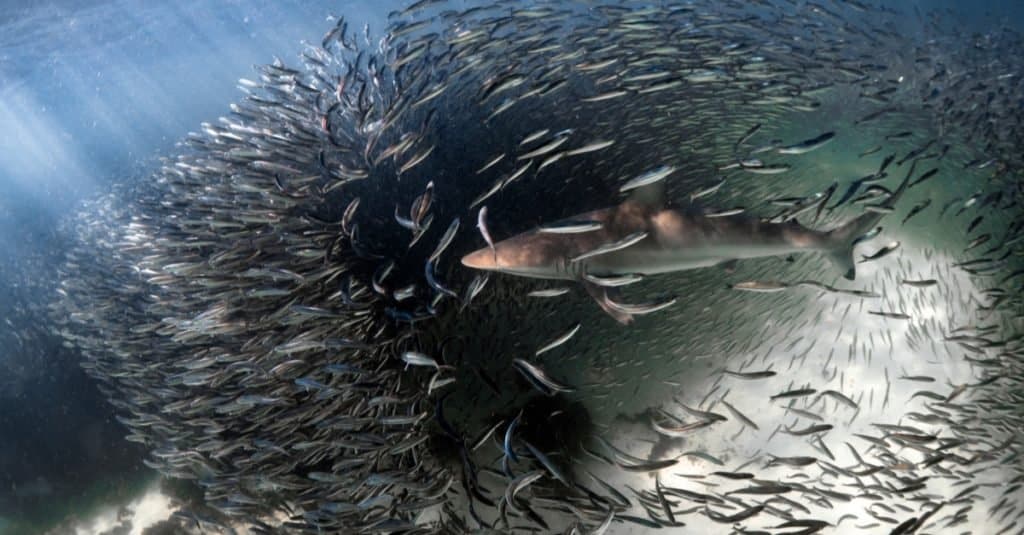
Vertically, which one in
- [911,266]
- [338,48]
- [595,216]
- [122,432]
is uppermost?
[338,48]

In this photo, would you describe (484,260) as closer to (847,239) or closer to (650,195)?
(650,195)

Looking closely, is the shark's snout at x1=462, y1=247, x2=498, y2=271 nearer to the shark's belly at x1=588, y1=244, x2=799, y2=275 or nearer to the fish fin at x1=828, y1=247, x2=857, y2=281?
the shark's belly at x1=588, y1=244, x2=799, y2=275

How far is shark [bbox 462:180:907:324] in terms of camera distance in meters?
3.57

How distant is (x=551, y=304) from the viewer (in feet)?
18.2

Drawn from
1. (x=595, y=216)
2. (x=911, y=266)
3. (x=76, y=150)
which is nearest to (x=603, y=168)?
(x=595, y=216)

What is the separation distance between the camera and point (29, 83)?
45.9 meters

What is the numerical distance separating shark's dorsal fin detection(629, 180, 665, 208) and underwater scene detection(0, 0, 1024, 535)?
2cm

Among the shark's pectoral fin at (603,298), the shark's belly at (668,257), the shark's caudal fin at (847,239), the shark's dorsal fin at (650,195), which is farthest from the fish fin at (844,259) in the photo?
the shark's pectoral fin at (603,298)

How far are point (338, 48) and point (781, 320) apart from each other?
7.50 meters

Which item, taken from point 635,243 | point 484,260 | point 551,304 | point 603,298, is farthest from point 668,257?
point 551,304

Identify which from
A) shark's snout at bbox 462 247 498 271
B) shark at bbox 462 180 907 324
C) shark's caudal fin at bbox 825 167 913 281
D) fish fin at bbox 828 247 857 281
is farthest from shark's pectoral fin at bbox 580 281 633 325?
fish fin at bbox 828 247 857 281

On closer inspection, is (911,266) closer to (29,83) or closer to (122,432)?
(122,432)

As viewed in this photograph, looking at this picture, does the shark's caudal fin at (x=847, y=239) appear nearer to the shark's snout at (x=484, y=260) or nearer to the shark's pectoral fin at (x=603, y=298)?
the shark's pectoral fin at (x=603, y=298)

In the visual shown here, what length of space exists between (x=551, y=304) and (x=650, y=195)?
6.38 feet
